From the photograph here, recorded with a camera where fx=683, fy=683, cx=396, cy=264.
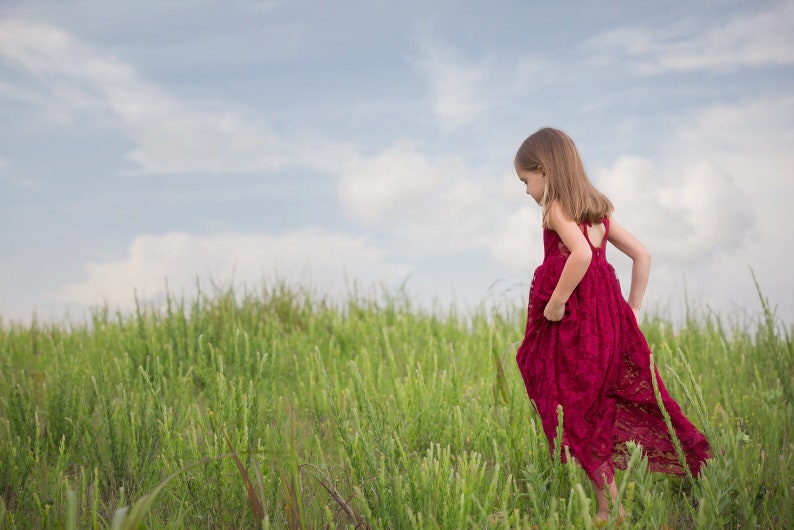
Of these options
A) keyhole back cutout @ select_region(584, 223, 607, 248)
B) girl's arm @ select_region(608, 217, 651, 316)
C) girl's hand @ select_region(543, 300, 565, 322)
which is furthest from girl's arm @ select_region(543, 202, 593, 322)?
girl's arm @ select_region(608, 217, 651, 316)

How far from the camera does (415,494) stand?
94.6 inches

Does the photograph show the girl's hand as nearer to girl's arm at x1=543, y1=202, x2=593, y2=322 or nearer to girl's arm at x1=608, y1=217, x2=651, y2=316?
girl's arm at x1=543, y1=202, x2=593, y2=322

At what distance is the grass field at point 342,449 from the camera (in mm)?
2355

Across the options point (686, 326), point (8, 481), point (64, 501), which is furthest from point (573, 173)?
point (686, 326)

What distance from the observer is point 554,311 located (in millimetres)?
2906

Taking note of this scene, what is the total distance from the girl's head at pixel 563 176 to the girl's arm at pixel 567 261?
0.05 metres

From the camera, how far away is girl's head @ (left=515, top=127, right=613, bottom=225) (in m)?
2.99

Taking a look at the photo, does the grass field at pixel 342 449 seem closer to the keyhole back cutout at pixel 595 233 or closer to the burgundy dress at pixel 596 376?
the burgundy dress at pixel 596 376

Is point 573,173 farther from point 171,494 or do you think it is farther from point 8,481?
point 8,481

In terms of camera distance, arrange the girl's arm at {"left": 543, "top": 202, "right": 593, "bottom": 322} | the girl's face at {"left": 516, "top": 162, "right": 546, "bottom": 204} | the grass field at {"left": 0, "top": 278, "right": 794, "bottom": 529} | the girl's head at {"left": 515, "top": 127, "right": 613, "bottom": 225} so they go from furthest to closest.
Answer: the girl's face at {"left": 516, "top": 162, "right": 546, "bottom": 204}, the girl's head at {"left": 515, "top": 127, "right": 613, "bottom": 225}, the girl's arm at {"left": 543, "top": 202, "right": 593, "bottom": 322}, the grass field at {"left": 0, "top": 278, "right": 794, "bottom": 529}

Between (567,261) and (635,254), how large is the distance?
57 cm

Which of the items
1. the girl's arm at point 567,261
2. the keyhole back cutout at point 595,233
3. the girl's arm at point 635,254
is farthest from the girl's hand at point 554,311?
the girl's arm at point 635,254

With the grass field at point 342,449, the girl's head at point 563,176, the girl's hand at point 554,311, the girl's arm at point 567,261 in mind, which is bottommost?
the grass field at point 342,449

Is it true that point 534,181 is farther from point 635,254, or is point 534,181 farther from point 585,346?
point 585,346
